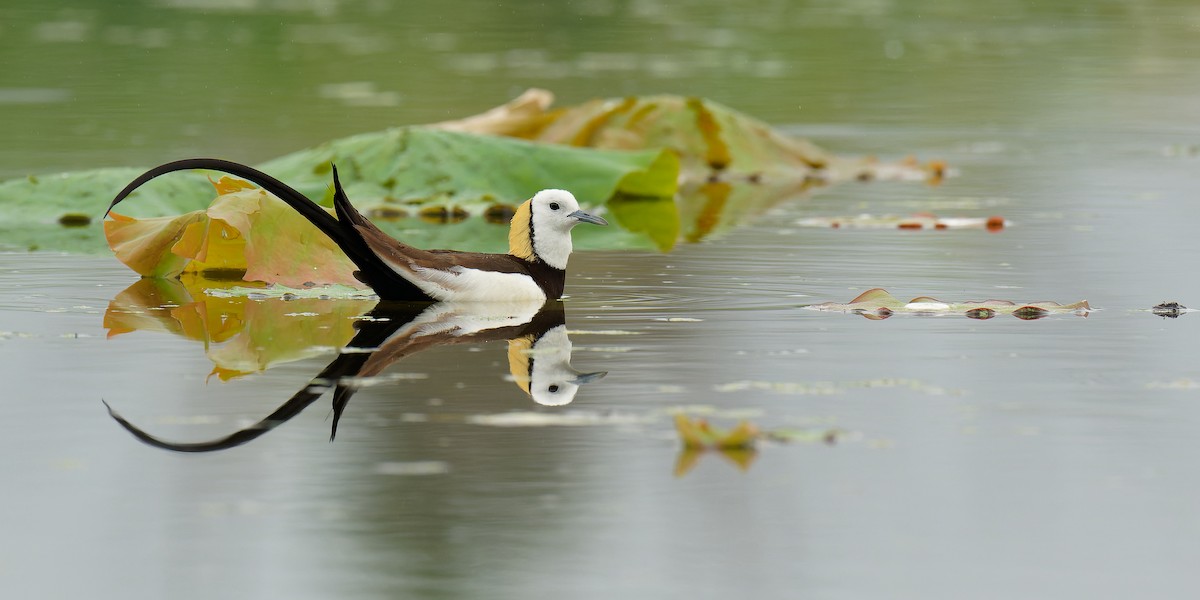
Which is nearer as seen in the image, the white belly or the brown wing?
the brown wing

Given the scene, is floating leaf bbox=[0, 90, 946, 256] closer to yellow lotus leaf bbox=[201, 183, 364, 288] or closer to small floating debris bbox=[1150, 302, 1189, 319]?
yellow lotus leaf bbox=[201, 183, 364, 288]

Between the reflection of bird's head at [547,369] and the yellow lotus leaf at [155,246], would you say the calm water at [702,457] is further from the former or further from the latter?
the yellow lotus leaf at [155,246]

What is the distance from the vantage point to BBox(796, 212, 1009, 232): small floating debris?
36.1 feet

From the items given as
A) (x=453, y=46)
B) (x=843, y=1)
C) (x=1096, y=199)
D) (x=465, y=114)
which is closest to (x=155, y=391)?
(x=1096, y=199)

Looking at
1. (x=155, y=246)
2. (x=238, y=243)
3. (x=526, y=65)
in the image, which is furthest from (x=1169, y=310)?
(x=526, y=65)

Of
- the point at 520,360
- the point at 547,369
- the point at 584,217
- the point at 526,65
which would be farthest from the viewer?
the point at 526,65

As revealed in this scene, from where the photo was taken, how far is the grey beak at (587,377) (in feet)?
20.0

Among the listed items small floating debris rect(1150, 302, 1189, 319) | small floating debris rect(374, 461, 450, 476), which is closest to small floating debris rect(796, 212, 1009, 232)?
small floating debris rect(1150, 302, 1189, 319)

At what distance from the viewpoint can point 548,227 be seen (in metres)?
8.25

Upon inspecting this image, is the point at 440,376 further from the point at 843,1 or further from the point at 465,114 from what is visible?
the point at 843,1

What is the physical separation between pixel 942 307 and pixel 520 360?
6.33 ft

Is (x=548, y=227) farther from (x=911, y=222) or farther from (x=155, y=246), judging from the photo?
(x=911, y=222)

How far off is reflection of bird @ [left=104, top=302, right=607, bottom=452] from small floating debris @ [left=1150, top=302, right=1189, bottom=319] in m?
2.30

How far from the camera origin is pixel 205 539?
4.35 metres
